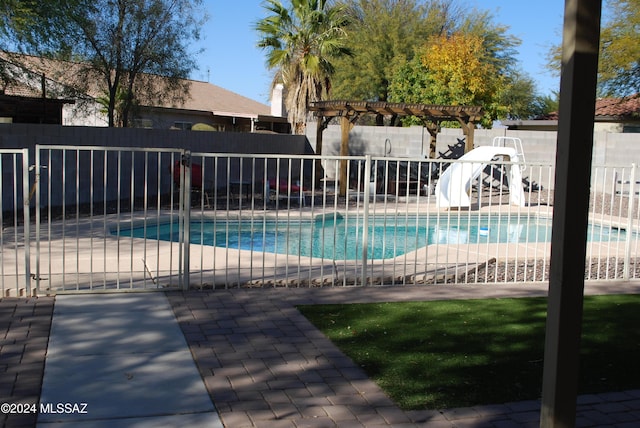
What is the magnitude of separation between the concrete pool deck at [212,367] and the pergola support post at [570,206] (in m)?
1.21

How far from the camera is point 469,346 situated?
6.03m

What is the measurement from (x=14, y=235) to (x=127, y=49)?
9.79m

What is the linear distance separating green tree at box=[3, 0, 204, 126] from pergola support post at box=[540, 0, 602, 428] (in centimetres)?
1504

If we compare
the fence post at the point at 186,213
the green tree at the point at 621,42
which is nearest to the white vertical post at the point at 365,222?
the fence post at the point at 186,213

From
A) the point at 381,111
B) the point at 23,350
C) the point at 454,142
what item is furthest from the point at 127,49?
the point at 23,350

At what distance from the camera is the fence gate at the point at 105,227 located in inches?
299

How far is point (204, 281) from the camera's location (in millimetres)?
8133

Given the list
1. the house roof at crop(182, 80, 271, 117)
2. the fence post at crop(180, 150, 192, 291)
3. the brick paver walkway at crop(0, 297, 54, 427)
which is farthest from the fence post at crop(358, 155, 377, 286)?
the house roof at crop(182, 80, 271, 117)

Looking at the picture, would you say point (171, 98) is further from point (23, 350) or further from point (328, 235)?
point (23, 350)

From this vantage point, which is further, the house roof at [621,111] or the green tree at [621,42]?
the house roof at [621,111]

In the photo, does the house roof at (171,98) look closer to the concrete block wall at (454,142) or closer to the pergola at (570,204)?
the concrete block wall at (454,142)

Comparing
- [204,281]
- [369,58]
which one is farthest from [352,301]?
[369,58]

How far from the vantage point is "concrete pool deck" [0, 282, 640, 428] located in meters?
4.48

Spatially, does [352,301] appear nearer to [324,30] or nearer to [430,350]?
[430,350]
